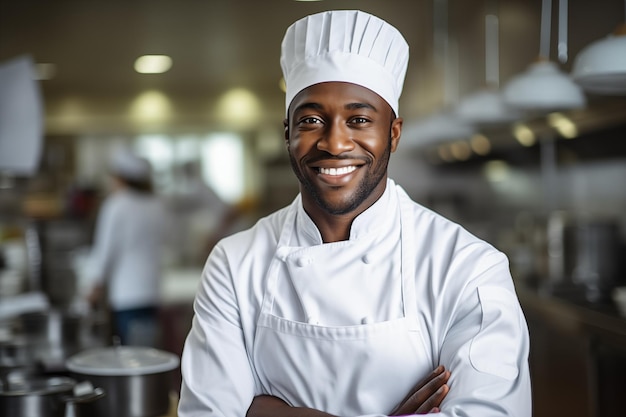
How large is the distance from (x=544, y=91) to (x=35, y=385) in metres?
1.59

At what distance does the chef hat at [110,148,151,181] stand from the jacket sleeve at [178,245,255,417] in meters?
3.29

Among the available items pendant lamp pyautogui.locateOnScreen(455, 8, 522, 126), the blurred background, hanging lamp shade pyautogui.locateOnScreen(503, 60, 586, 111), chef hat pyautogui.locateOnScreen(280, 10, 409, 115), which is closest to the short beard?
chef hat pyautogui.locateOnScreen(280, 10, 409, 115)

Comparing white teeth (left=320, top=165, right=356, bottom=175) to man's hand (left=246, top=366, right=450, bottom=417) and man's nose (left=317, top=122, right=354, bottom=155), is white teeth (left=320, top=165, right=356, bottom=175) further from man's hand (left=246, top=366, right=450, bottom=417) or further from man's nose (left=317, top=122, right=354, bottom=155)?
man's hand (left=246, top=366, right=450, bottom=417)

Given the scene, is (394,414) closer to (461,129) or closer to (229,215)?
(461,129)

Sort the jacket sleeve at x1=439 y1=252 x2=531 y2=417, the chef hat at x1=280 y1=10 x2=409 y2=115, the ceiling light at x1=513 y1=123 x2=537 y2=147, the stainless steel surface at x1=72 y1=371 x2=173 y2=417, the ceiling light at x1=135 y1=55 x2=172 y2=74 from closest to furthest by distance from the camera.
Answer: the jacket sleeve at x1=439 y1=252 x2=531 y2=417, the chef hat at x1=280 y1=10 x2=409 y2=115, the stainless steel surface at x1=72 y1=371 x2=173 y2=417, the ceiling light at x1=513 y1=123 x2=537 y2=147, the ceiling light at x1=135 y1=55 x2=172 y2=74

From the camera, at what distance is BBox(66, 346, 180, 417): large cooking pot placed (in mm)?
1719

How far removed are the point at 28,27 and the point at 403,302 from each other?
467 cm

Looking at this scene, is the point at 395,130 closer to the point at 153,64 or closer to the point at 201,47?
the point at 201,47

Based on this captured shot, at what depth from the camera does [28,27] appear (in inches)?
211

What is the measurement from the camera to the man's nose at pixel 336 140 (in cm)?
128

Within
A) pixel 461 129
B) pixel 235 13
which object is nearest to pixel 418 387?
pixel 461 129

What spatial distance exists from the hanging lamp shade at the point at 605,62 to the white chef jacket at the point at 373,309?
29.4 inches

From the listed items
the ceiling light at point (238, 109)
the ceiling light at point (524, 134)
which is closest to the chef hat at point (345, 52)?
the ceiling light at point (524, 134)

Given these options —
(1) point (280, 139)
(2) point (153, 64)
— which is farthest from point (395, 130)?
(1) point (280, 139)
